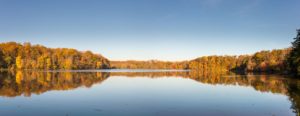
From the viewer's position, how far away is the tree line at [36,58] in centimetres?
13125

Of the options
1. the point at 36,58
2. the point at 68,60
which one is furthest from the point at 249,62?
the point at 36,58

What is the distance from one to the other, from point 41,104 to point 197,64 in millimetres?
171182

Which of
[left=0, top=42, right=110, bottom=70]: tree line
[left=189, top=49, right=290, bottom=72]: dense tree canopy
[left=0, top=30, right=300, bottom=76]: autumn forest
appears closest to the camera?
[left=189, top=49, right=290, bottom=72]: dense tree canopy

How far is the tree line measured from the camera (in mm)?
131250

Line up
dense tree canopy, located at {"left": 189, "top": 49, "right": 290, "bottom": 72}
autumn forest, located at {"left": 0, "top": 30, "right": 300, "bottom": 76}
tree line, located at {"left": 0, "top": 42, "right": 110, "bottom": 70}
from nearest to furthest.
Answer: dense tree canopy, located at {"left": 189, "top": 49, "right": 290, "bottom": 72} → autumn forest, located at {"left": 0, "top": 30, "right": 300, "bottom": 76} → tree line, located at {"left": 0, "top": 42, "right": 110, "bottom": 70}

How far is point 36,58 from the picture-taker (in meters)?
146

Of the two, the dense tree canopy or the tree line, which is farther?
the tree line

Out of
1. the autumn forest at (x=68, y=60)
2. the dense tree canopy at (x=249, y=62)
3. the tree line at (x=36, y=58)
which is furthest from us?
the tree line at (x=36, y=58)

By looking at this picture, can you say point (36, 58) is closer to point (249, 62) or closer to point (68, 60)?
point (68, 60)

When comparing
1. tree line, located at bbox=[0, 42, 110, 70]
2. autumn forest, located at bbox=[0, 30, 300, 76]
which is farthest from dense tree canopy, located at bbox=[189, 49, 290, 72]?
tree line, located at bbox=[0, 42, 110, 70]

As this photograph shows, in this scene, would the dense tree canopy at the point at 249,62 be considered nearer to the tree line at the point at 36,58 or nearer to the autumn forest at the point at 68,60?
the autumn forest at the point at 68,60

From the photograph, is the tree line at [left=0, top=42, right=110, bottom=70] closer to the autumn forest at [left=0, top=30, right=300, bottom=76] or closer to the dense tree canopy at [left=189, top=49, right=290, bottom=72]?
the autumn forest at [left=0, top=30, right=300, bottom=76]

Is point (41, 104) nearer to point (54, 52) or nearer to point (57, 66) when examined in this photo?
point (57, 66)

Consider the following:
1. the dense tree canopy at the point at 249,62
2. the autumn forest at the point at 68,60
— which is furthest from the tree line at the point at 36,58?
the dense tree canopy at the point at 249,62
